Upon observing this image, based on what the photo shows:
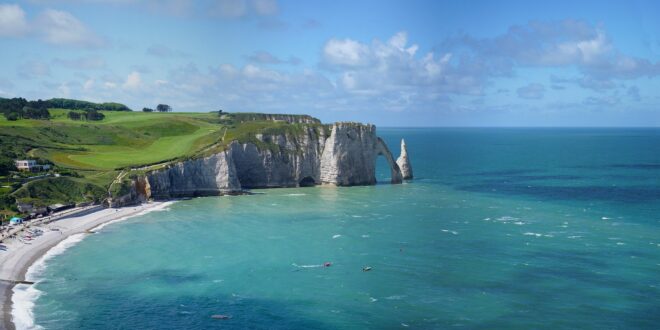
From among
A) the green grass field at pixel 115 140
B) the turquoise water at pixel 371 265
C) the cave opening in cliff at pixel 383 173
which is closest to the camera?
the turquoise water at pixel 371 265

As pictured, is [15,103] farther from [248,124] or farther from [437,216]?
[437,216]

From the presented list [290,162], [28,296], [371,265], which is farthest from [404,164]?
[28,296]

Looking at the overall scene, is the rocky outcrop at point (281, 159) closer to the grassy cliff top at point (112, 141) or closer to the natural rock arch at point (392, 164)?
the grassy cliff top at point (112, 141)

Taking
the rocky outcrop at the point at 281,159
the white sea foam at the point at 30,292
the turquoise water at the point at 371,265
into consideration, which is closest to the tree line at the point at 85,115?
the rocky outcrop at the point at 281,159

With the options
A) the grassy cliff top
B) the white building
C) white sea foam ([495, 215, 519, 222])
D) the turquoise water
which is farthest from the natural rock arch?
the white building

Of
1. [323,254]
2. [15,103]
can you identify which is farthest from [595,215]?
[15,103]
